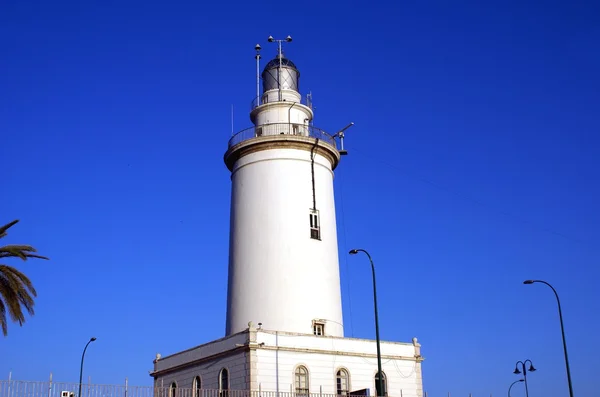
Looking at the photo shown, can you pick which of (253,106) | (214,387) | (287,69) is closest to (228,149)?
(253,106)

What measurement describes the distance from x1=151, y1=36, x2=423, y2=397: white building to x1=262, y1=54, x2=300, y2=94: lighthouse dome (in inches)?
3.1

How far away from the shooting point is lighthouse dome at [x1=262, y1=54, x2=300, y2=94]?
147ft

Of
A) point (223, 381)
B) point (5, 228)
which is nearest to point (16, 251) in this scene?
point (5, 228)

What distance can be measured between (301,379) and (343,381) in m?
2.59

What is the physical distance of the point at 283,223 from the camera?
40406 mm

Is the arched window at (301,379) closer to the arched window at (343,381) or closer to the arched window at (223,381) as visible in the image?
the arched window at (343,381)

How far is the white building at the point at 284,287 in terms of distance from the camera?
3609 cm

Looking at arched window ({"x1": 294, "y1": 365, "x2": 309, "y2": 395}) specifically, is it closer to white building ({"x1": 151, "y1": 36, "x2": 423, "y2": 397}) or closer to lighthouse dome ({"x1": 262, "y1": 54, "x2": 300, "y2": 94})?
white building ({"x1": 151, "y1": 36, "x2": 423, "y2": 397})

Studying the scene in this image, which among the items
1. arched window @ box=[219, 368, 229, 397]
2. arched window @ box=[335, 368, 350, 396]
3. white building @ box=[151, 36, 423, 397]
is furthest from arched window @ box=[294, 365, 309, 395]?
arched window @ box=[219, 368, 229, 397]

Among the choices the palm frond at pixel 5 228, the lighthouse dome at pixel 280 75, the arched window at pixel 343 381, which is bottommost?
the arched window at pixel 343 381

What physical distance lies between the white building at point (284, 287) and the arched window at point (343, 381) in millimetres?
50

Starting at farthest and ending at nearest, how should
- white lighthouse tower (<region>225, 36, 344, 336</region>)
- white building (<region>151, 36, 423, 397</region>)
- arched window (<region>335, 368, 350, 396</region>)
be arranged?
1. white lighthouse tower (<region>225, 36, 344, 336</region>)
2. arched window (<region>335, 368, 350, 396</region>)
3. white building (<region>151, 36, 423, 397</region>)

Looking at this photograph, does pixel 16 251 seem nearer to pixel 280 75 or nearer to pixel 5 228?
pixel 5 228

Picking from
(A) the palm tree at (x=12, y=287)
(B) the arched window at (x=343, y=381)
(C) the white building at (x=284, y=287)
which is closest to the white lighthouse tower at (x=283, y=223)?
(C) the white building at (x=284, y=287)
